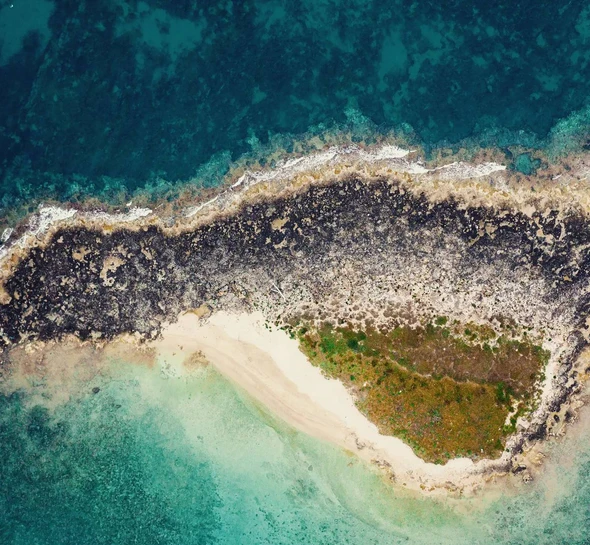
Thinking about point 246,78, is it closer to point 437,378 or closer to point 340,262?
point 340,262

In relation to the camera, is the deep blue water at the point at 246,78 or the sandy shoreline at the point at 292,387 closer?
the sandy shoreline at the point at 292,387

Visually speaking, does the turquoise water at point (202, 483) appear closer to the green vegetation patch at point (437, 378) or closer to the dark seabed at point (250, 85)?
the dark seabed at point (250, 85)

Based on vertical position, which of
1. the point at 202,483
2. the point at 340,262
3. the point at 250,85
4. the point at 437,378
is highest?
the point at 250,85

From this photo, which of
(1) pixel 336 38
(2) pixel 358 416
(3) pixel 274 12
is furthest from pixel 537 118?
(2) pixel 358 416

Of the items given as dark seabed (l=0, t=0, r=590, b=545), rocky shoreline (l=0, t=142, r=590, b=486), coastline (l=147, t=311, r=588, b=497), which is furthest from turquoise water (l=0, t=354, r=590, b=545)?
rocky shoreline (l=0, t=142, r=590, b=486)

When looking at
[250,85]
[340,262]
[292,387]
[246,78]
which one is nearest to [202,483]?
[292,387]

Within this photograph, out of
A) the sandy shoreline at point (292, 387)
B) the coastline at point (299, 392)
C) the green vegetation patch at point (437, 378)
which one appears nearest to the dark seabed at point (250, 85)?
the coastline at point (299, 392)
